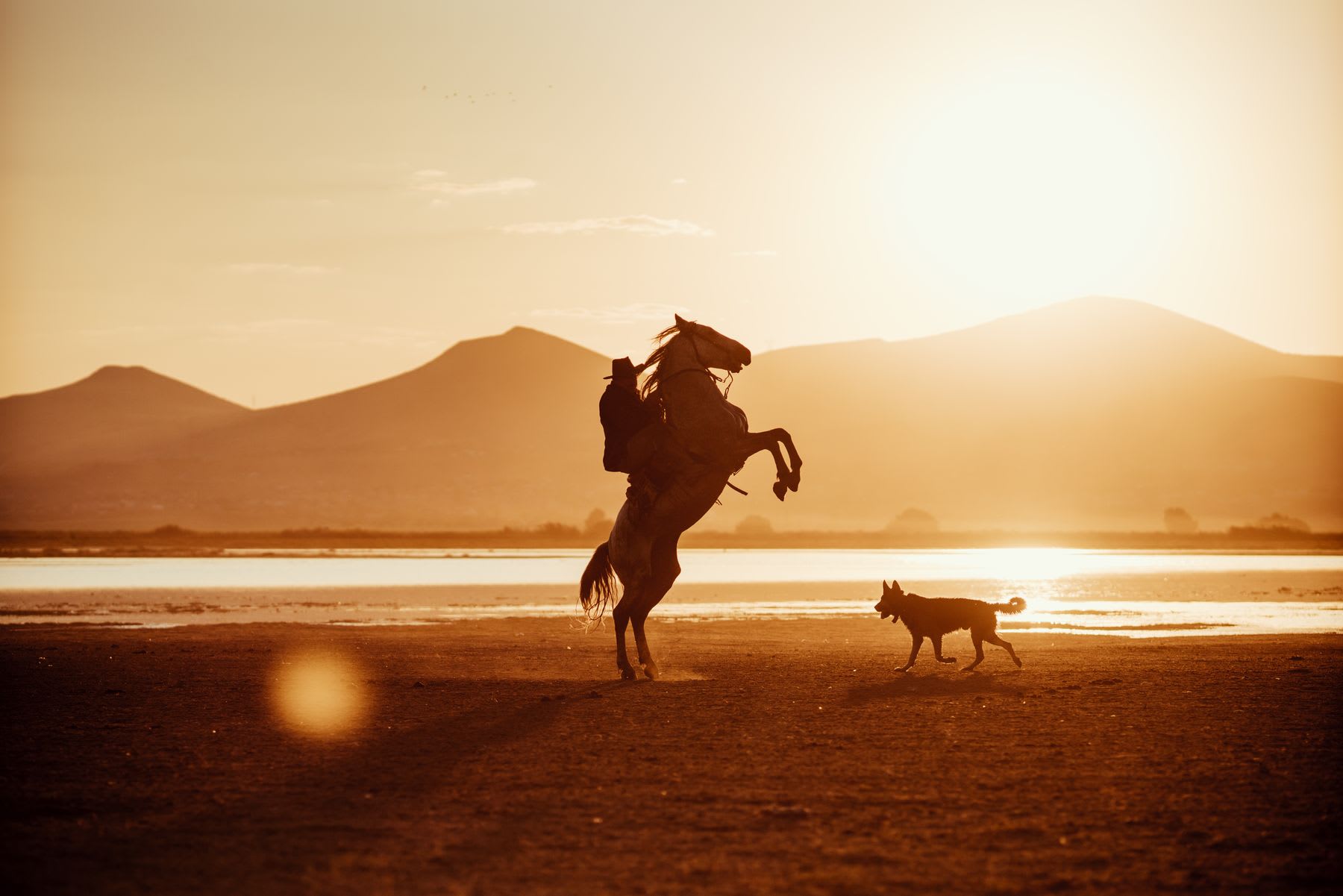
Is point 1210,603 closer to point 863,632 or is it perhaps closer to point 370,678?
point 863,632

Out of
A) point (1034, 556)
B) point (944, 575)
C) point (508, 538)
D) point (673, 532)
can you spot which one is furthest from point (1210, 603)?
point (508, 538)

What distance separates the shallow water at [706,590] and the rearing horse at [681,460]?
10305 millimetres

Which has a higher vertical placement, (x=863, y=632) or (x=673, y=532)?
(x=673, y=532)

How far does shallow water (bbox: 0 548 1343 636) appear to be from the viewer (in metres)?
29.1

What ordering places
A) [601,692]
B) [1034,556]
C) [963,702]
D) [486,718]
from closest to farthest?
[486,718] → [963,702] → [601,692] → [1034,556]

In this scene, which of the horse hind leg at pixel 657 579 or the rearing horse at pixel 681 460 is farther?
the horse hind leg at pixel 657 579

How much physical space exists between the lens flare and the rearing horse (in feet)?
11.1

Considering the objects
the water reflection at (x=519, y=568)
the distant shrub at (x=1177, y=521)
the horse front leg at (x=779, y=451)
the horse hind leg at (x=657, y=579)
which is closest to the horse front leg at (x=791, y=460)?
the horse front leg at (x=779, y=451)

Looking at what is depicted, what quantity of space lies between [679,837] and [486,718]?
5346 millimetres

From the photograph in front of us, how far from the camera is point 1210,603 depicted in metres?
32.8

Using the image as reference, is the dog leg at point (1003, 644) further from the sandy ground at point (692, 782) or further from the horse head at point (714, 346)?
the horse head at point (714, 346)

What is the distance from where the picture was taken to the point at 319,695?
15.0 metres

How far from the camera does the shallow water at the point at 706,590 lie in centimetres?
2911

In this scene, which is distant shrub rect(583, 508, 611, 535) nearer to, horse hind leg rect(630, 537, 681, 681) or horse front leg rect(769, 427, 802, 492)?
horse hind leg rect(630, 537, 681, 681)
